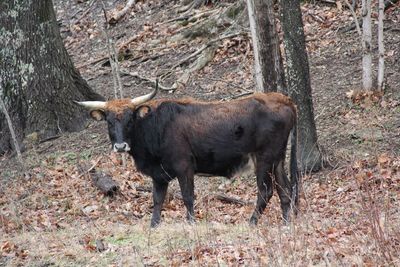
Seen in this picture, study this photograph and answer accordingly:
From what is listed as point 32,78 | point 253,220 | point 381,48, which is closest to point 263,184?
point 253,220

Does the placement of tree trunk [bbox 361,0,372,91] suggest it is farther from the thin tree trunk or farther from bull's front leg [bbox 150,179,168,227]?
bull's front leg [bbox 150,179,168,227]

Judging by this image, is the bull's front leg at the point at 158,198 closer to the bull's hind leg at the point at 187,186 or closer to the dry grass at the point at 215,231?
the dry grass at the point at 215,231

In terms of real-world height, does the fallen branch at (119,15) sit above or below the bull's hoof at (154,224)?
above

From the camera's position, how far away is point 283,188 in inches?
408

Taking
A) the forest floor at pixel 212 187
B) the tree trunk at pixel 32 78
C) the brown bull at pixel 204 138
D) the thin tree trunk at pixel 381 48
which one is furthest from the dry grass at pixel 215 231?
the thin tree trunk at pixel 381 48

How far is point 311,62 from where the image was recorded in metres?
17.1

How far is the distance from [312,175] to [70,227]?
13.8ft

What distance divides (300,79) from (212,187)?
7.84 ft

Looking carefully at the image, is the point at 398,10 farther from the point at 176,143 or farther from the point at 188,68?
the point at 176,143

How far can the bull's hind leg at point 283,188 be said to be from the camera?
1012 cm

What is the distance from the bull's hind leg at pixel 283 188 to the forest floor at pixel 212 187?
0.15 m

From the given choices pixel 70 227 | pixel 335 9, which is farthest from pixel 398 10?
pixel 70 227

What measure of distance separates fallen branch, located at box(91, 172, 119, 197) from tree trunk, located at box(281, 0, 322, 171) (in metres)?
3.14

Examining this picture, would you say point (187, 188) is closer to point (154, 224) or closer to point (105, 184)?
point (154, 224)
